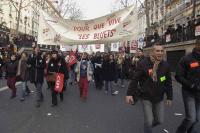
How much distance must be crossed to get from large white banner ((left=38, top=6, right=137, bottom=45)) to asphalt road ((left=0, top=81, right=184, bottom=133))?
1.93 metres

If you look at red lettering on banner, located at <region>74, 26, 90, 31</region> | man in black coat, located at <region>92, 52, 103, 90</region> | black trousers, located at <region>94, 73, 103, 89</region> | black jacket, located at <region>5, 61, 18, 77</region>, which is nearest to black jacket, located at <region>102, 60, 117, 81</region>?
man in black coat, located at <region>92, 52, 103, 90</region>

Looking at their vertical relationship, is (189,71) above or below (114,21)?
below

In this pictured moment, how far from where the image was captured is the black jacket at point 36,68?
12930 mm

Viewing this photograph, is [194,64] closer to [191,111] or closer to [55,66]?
[191,111]

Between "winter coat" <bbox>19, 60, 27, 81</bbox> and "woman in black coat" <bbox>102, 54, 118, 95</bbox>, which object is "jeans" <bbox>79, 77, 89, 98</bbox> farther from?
"woman in black coat" <bbox>102, 54, 118, 95</bbox>

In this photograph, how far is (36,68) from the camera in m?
13.2

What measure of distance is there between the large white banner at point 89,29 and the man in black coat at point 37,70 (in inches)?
20.5

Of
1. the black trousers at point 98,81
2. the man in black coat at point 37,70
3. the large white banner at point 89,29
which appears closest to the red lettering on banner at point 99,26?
the large white banner at point 89,29

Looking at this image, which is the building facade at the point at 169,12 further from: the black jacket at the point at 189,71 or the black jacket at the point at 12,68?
the black jacket at the point at 189,71

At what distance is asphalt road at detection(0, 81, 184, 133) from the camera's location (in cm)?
896

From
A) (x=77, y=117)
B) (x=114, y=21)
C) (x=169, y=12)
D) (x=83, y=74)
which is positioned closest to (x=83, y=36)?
(x=114, y=21)

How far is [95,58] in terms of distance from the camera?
2064 centimetres

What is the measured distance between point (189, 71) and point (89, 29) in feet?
20.2

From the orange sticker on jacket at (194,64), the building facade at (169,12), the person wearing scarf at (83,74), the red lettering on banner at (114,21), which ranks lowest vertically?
the person wearing scarf at (83,74)
